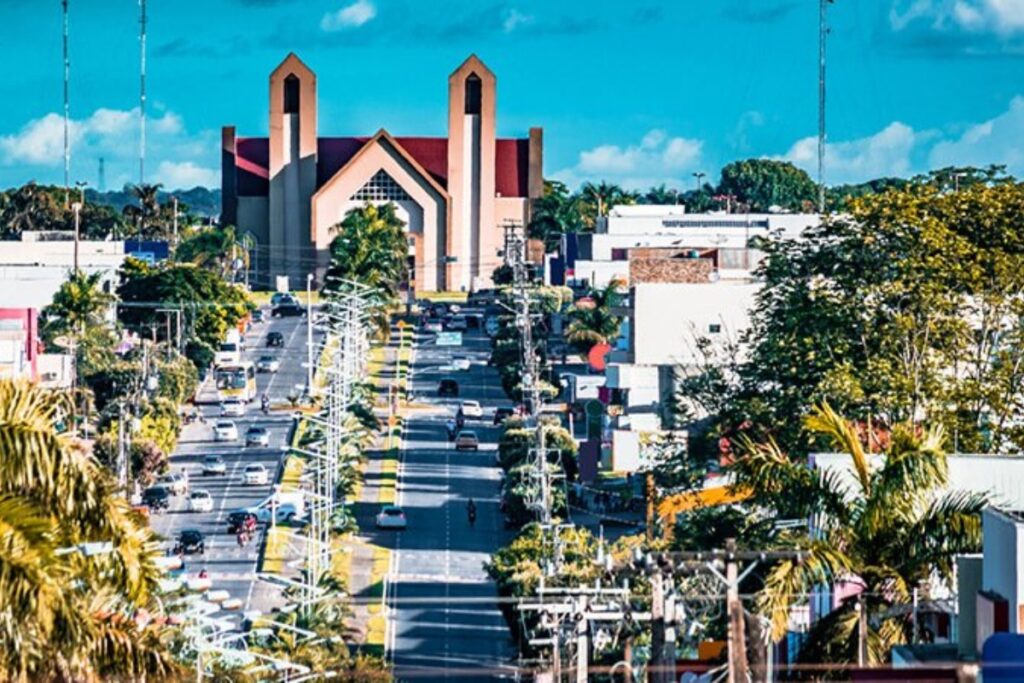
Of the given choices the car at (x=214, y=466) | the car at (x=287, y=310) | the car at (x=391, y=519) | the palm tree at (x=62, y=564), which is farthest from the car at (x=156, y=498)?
the car at (x=287, y=310)

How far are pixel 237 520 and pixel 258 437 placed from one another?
19.1 metres

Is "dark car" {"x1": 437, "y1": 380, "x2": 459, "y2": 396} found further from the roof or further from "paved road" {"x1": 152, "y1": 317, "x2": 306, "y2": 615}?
the roof

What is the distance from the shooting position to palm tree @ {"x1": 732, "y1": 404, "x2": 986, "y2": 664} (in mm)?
31938

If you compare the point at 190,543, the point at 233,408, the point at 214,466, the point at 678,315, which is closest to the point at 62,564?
the point at 190,543

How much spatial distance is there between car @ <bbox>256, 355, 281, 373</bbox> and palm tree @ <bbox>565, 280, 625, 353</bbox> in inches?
503

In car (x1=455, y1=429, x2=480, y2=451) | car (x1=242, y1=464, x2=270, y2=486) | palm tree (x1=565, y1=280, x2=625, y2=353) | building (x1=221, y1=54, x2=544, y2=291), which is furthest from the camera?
building (x1=221, y1=54, x2=544, y2=291)

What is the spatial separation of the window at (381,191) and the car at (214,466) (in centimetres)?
8159

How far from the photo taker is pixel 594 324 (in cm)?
12962

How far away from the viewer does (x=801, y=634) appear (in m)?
36.5

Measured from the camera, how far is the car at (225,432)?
102m

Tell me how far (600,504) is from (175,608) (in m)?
37.9

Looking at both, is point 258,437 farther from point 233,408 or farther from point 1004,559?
point 1004,559

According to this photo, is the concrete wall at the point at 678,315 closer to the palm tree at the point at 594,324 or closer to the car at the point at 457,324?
the palm tree at the point at 594,324

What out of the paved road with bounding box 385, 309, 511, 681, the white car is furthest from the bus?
the white car
